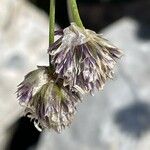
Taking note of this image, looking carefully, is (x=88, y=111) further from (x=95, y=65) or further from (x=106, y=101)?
(x=95, y=65)

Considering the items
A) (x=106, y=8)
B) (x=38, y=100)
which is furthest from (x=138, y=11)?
(x=38, y=100)

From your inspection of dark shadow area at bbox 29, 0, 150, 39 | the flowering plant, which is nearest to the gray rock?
dark shadow area at bbox 29, 0, 150, 39

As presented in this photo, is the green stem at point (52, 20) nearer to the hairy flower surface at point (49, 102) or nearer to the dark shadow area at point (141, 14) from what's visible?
the hairy flower surface at point (49, 102)

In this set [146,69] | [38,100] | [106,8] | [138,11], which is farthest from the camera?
[106,8]

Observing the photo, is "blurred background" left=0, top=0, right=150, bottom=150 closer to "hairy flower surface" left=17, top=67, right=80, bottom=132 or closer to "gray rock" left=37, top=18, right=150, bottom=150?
"gray rock" left=37, top=18, right=150, bottom=150

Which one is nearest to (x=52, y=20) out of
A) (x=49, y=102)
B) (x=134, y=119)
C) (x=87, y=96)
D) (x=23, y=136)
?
(x=49, y=102)

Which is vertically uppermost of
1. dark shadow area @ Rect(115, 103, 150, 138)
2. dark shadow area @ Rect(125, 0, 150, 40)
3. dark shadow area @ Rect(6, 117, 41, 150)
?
dark shadow area @ Rect(125, 0, 150, 40)
